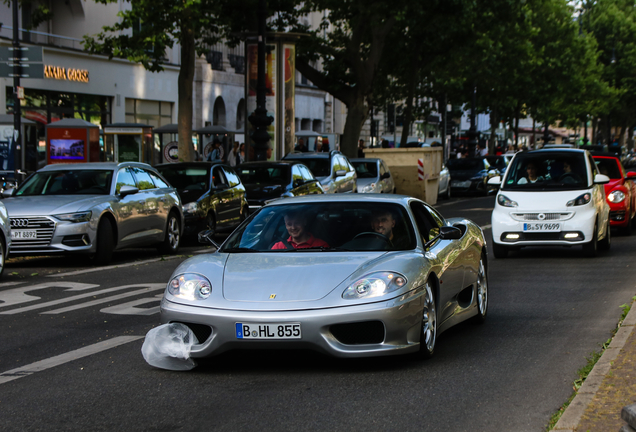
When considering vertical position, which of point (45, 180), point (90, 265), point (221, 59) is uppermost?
point (221, 59)

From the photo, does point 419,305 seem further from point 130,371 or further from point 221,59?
point 221,59

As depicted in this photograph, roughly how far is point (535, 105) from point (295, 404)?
60.9m

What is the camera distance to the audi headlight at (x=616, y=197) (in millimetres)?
18656

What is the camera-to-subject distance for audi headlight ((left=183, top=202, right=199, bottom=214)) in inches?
712

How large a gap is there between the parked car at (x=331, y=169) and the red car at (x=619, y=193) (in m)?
6.50

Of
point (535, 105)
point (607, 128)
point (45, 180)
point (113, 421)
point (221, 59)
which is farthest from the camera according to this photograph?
point (607, 128)

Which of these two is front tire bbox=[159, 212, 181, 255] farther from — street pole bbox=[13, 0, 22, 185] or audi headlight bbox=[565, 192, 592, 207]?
audi headlight bbox=[565, 192, 592, 207]

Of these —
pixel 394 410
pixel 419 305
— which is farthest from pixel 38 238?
pixel 394 410

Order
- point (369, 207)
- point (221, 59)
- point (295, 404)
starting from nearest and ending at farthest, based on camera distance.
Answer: point (295, 404)
point (369, 207)
point (221, 59)

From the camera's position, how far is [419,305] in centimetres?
659

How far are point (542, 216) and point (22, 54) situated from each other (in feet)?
37.6

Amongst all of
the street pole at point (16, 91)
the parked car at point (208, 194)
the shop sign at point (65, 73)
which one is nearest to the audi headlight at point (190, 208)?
the parked car at point (208, 194)

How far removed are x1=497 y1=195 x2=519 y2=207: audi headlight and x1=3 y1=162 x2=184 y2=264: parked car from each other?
5504 millimetres

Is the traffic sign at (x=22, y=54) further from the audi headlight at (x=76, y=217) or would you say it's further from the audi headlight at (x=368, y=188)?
the audi headlight at (x=368, y=188)
